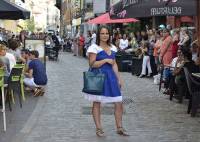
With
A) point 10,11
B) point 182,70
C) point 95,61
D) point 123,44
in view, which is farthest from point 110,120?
point 123,44

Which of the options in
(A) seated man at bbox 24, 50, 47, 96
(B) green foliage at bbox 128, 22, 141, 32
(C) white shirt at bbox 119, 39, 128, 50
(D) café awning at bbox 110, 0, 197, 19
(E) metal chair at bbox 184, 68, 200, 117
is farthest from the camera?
(B) green foliage at bbox 128, 22, 141, 32

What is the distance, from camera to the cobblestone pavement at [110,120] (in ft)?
30.1

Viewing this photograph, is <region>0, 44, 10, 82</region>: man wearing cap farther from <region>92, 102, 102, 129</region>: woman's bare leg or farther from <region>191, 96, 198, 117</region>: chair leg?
<region>191, 96, 198, 117</region>: chair leg

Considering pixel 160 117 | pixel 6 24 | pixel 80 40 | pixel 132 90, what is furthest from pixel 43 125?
pixel 6 24

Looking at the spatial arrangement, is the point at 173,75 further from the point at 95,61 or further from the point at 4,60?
the point at 95,61

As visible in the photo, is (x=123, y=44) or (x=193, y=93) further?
(x=123, y=44)

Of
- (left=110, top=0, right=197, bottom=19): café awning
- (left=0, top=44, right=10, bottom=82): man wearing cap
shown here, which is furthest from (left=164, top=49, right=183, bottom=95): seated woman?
(left=0, top=44, right=10, bottom=82): man wearing cap

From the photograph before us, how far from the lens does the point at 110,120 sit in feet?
35.8

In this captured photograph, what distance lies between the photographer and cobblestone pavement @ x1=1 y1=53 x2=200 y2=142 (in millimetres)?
9164

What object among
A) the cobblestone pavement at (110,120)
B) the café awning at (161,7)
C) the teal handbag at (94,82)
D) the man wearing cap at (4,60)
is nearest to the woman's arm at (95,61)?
the teal handbag at (94,82)

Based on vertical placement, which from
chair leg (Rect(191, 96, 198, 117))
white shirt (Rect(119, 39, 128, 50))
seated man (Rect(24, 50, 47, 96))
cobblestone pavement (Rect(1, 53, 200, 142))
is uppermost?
white shirt (Rect(119, 39, 128, 50))

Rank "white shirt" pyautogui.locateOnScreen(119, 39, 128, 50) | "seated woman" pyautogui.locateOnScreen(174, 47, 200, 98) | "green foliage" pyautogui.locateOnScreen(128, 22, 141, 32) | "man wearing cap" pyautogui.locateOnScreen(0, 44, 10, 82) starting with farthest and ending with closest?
"green foliage" pyautogui.locateOnScreen(128, 22, 141, 32) < "white shirt" pyautogui.locateOnScreen(119, 39, 128, 50) < "seated woman" pyautogui.locateOnScreen(174, 47, 200, 98) < "man wearing cap" pyautogui.locateOnScreen(0, 44, 10, 82)

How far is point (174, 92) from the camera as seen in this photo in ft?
46.4

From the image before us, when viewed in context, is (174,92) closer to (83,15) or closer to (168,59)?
(168,59)
